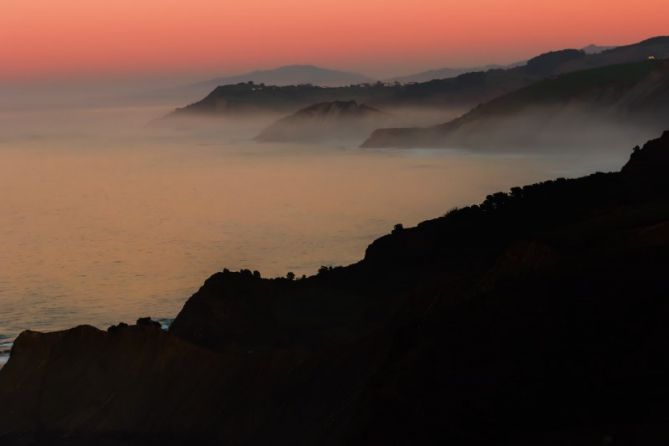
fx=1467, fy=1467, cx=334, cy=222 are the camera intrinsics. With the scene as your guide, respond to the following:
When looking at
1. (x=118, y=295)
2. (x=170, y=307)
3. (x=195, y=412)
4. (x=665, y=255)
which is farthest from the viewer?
(x=118, y=295)

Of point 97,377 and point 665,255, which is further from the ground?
point 665,255

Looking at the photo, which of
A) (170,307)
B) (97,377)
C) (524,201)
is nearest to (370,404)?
(97,377)

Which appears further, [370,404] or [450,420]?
[370,404]

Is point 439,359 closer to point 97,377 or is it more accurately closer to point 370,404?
point 370,404

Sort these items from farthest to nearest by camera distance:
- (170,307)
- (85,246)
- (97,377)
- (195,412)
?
(85,246) → (170,307) → (97,377) → (195,412)

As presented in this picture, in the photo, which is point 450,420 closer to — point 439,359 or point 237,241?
point 439,359

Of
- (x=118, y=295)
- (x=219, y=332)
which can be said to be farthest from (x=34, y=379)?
(x=118, y=295)
